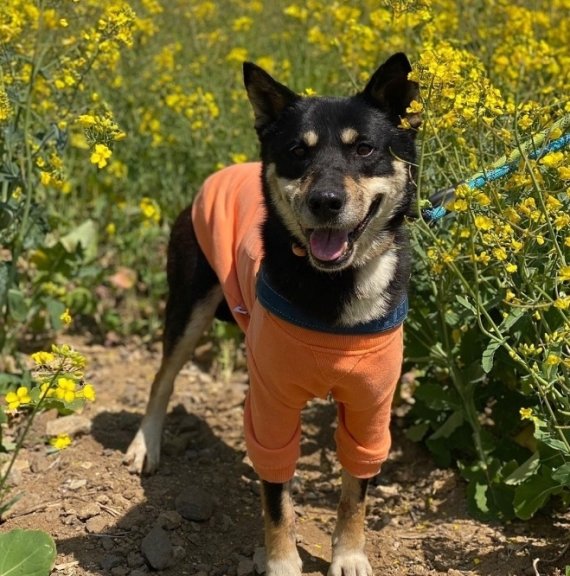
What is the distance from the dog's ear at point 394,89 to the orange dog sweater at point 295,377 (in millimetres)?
688

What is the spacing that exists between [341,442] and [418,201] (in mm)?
1108

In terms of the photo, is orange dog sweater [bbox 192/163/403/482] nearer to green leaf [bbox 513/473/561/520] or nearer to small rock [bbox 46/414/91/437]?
green leaf [bbox 513/473/561/520]

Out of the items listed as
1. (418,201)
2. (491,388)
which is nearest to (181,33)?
(491,388)

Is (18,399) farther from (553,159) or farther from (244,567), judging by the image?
(553,159)

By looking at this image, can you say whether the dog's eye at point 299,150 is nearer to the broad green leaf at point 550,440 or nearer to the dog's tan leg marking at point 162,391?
the dog's tan leg marking at point 162,391

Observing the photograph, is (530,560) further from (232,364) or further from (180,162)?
(180,162)

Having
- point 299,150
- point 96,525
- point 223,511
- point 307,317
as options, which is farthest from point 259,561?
point 299,150

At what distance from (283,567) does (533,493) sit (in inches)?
40.1

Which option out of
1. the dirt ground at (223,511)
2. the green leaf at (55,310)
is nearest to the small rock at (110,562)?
the dirt ground at (223,511)

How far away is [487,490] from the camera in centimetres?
403

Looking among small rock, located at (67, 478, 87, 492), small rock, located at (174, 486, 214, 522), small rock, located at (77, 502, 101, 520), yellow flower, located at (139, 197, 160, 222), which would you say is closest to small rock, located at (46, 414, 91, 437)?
small rock, located at (67, 478, 87, 492)

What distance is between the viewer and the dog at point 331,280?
3244mm

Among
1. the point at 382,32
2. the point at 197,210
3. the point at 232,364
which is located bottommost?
the point at 232,364

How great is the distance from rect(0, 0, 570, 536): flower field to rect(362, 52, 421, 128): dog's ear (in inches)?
5.4
